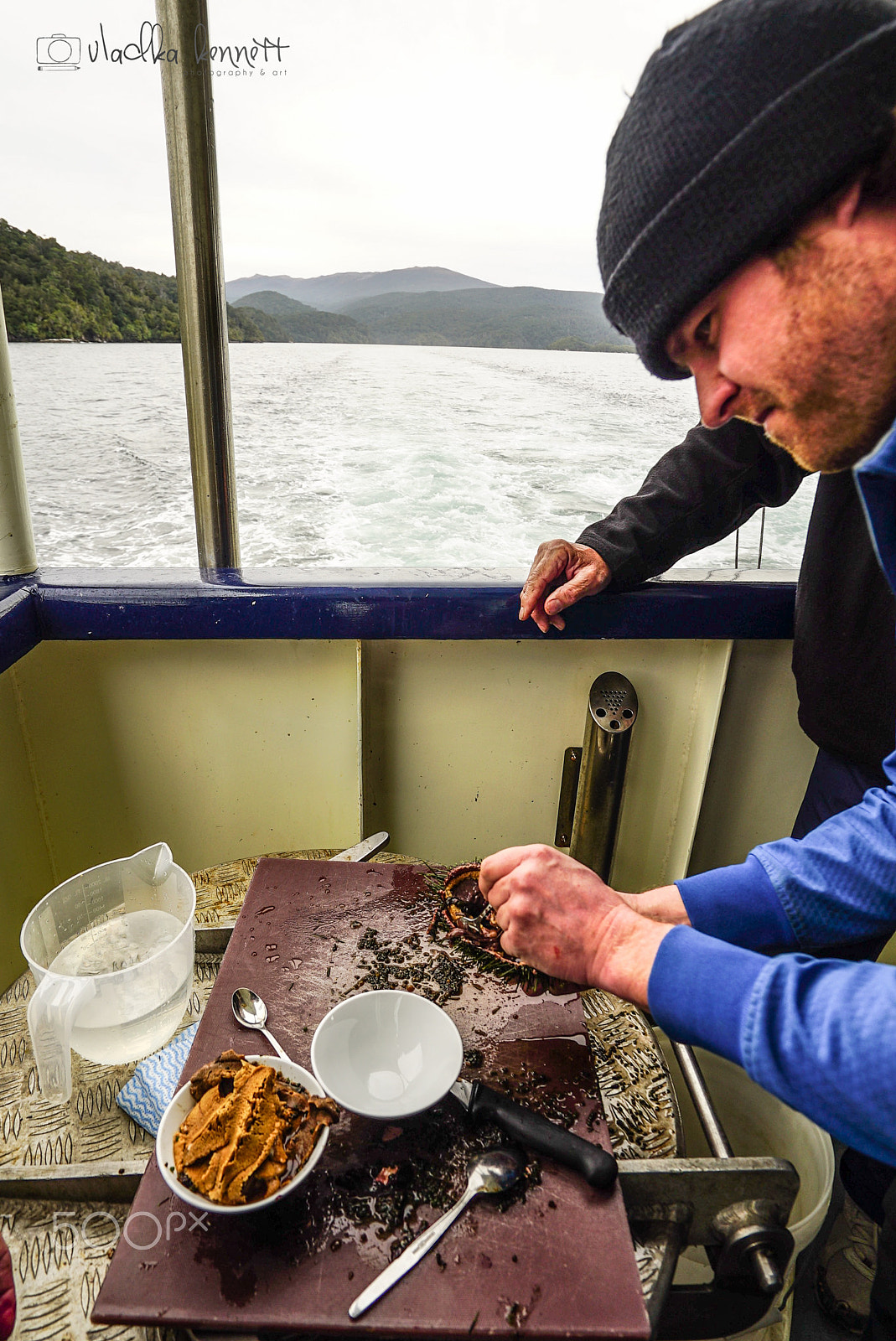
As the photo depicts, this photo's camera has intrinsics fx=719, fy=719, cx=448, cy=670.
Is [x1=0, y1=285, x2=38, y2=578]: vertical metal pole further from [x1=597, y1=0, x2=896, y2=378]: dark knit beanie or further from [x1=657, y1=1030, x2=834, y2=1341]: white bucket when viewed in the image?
[x1=657, y1=1030, x2=834, y2=1341]: white bucket

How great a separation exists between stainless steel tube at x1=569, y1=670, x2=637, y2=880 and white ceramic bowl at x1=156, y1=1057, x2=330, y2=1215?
1.10m

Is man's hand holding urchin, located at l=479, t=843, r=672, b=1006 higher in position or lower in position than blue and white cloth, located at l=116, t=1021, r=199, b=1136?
higher

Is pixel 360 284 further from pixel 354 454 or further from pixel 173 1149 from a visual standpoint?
pixel 173 1149

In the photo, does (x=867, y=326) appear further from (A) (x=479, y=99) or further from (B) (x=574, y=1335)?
(A) (x=479, y=99)

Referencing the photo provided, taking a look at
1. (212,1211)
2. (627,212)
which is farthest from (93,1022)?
(627,212)

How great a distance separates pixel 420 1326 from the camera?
650 millimetres

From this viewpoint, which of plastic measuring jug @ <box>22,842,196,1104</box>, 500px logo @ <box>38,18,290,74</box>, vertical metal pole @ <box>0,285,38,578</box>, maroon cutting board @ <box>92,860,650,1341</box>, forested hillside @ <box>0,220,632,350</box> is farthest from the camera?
forested hillside @ <box>0,220,632,350</box>

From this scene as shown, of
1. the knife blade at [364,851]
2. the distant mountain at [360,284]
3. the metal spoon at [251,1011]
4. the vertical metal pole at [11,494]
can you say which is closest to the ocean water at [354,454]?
the vertical metal pole at [11,494]

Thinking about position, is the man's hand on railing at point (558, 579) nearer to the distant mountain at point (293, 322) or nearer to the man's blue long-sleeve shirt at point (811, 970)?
the man's blue long-sleeve shirt at point (811, 970)

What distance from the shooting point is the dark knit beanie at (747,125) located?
2.28 feet

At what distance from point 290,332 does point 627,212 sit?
1.72m

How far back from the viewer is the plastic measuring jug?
3.04ft

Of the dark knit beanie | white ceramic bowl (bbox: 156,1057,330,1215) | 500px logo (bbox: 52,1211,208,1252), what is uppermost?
the dark knit beanie

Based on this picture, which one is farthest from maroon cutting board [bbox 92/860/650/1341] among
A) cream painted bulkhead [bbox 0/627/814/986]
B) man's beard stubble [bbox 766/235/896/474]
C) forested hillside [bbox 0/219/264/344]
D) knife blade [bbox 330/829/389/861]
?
forested hillside [bbox 0/219/264/344]
